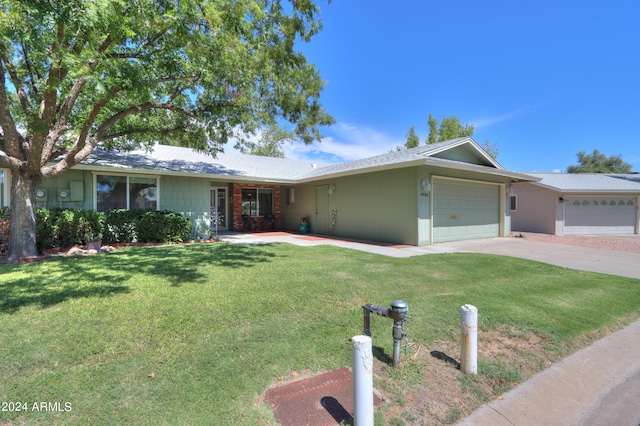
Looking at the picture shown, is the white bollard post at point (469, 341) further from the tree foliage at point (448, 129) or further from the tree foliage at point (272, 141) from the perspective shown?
the tree foliage at point (272, 141)

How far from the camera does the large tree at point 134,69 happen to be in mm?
5309

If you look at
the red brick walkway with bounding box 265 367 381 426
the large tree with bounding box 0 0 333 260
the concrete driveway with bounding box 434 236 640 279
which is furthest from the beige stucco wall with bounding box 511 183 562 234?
the red brick walkway with bounding box 265 367 381 426

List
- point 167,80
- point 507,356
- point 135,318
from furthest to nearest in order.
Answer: point 167,80, point 135,318, point 507,356

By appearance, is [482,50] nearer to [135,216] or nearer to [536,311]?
[536,311]

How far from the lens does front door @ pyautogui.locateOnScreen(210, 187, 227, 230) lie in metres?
15.6

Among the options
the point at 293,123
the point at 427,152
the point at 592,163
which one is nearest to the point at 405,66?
the point at 427,152

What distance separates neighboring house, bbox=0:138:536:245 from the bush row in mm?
1435

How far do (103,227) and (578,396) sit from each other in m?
11.5

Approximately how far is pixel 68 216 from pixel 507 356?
10.8 meters

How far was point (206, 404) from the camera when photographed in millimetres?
2270

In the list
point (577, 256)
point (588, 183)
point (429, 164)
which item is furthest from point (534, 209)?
point (429, 164)

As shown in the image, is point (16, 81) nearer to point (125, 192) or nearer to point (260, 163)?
point (125, 192)

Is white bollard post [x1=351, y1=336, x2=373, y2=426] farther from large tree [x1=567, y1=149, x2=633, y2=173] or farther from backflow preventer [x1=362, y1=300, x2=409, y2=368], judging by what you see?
large tree [x1=567, y1=149, x2=633, y2=173]

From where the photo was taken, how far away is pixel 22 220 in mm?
7398
